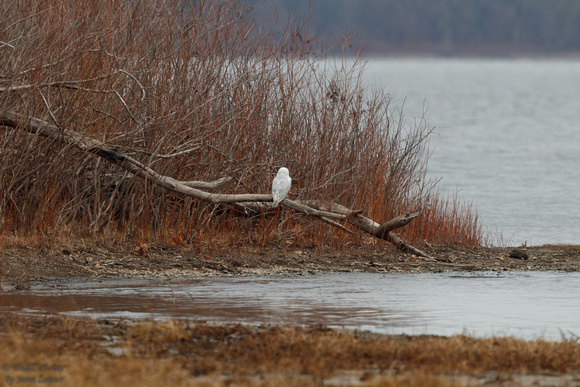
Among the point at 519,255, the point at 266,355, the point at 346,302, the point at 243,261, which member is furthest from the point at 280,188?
the point at 266,355

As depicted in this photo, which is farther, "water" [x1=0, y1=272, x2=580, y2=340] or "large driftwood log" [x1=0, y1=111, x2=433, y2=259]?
"large driftwood log" [x1=0, y1=111, x2=433, y2=259]

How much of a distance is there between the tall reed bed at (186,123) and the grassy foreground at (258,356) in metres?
4.51

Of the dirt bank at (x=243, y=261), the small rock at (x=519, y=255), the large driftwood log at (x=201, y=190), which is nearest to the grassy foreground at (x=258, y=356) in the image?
the dirt bank at (x=243, y=261)

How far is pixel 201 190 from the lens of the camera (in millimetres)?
11477

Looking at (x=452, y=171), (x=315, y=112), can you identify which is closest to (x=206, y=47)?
(x=315, y=112)

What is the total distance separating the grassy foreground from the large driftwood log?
4.13 meters

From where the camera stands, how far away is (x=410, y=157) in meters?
14.1

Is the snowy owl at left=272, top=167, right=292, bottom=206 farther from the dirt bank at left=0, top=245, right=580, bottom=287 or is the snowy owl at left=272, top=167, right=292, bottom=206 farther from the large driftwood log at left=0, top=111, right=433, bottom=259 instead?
the dirt bank at left=0, top=245, right=580, bottom=287

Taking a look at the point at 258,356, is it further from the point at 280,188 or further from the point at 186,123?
the point at 186,123

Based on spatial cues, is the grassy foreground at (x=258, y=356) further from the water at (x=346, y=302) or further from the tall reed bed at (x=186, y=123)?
the tall reed bed at (x=186, y=123)

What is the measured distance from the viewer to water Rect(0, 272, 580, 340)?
23.9 feet

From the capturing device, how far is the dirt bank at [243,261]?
9.82 meters

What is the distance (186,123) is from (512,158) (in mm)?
31182

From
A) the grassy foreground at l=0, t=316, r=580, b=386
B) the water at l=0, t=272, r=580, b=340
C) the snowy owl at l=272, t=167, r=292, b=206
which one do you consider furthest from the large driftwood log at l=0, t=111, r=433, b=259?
the grassy foreground at l=0, t=316, r=580, b=386
